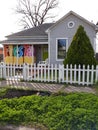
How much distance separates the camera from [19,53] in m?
20.0

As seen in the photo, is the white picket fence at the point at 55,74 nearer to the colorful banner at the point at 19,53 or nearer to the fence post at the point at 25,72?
→ the fence post at the point at 25,72

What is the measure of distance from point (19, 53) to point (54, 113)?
1580 cm

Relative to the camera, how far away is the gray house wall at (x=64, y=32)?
53.0 feet

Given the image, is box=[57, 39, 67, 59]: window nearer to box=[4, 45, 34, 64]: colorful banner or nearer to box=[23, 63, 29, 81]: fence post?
box=[4, 45, 34, 64]: colorful banner

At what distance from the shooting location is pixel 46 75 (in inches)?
437

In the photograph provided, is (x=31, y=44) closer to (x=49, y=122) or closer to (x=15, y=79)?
(x=15, y=79)

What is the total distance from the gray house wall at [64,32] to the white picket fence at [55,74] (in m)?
6.08

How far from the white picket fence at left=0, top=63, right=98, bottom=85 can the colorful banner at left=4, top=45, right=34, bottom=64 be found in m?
8.10

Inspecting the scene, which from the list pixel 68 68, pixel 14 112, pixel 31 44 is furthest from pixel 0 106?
pixel 31 44

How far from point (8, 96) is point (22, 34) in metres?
14.3

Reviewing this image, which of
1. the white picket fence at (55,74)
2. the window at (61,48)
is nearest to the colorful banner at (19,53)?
the window at (61,48)

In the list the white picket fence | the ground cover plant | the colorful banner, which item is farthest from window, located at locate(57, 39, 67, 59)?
the ground cover plant

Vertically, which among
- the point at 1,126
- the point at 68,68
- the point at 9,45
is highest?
the point at 9,45

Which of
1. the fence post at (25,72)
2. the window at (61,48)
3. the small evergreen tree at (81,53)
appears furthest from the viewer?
the window at (61,48)
